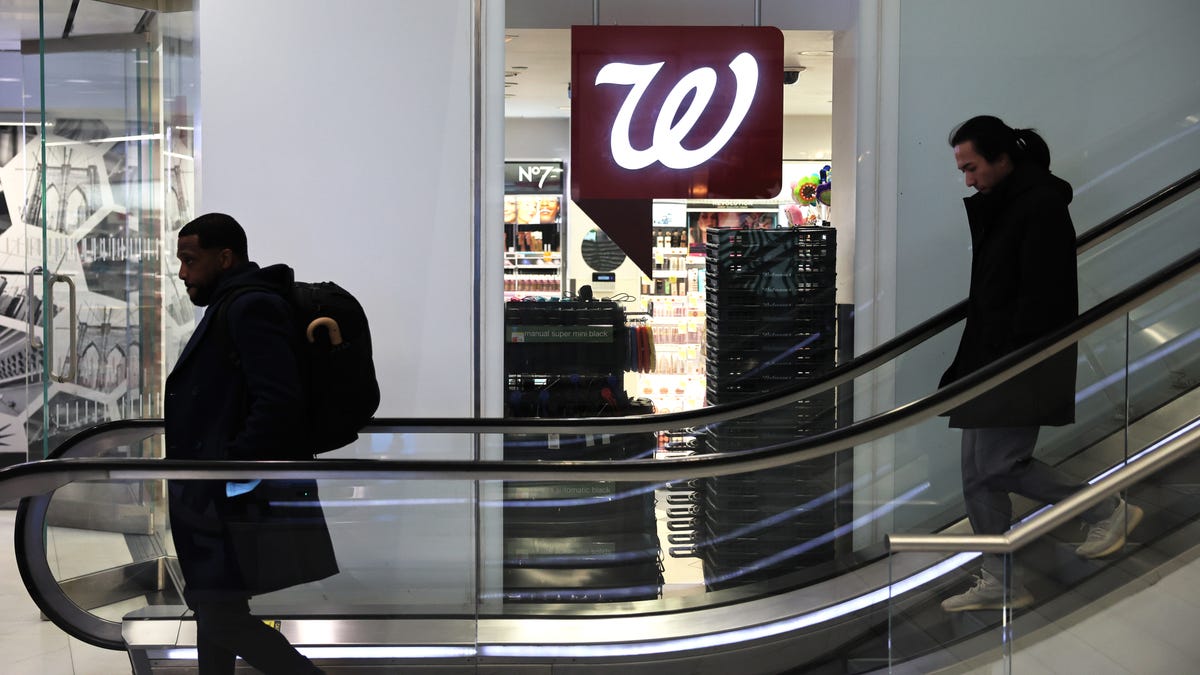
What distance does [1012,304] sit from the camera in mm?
3822

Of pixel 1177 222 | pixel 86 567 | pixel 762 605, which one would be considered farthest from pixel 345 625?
pixel 1177 222

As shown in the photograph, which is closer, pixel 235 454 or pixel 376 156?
pixel 235 454

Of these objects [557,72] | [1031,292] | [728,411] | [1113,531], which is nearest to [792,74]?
[557,72]

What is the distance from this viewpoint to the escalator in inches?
121

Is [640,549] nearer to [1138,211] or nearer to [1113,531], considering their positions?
[1113,531]

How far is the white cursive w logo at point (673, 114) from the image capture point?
484 cm

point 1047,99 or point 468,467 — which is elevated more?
point 1047,99

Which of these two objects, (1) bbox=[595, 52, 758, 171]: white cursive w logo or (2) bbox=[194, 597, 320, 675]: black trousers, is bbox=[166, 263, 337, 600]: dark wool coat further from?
(1) bbox=[595, 52, 758, 171]: white cursive w logo

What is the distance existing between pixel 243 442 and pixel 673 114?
2.50 metres

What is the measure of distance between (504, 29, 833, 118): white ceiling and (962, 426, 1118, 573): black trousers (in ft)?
6.52

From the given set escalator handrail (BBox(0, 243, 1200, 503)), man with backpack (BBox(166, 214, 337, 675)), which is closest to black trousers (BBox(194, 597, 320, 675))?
man with backpack (BBox(166, 214, 337, 675))

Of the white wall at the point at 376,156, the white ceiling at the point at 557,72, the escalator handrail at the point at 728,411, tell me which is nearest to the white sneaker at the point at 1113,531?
the escalator handrail at the point at 728,411

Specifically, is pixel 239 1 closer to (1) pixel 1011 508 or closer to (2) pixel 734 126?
(2) pixel 734 126

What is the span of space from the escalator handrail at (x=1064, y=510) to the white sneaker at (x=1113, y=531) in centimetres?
7
